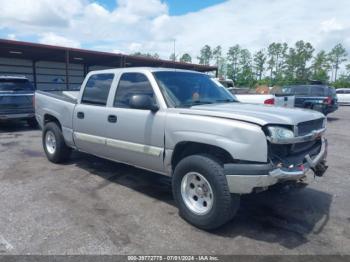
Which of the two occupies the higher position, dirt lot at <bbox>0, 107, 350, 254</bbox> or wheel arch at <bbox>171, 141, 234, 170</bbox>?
wheel arch at <bbox>171, 141, 234, 170</bbox>

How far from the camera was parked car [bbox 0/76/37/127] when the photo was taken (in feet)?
35.3

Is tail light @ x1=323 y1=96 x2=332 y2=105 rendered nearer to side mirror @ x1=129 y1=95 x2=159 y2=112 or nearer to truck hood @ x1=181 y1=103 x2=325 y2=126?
truck hood @ x1=181 y1=103 x2=325 y2=126

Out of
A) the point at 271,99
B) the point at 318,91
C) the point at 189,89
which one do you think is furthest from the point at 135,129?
the point at 318,91

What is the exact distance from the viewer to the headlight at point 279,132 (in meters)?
3.19

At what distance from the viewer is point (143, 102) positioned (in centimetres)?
395

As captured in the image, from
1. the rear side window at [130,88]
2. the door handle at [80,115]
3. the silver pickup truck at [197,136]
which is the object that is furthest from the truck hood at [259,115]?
the door handle at [80,115]

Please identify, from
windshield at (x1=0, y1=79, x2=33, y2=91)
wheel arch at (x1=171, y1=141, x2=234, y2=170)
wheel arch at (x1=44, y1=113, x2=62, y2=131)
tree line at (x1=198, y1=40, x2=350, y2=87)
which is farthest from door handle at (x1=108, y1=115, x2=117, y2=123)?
tree line at (x1=198, y1=40, x2=350, y2=87)

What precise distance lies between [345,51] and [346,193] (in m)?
86.9

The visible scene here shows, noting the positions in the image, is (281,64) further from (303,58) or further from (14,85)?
(14,85)

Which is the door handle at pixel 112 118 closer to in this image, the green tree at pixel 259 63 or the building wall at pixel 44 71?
the building wall at pixel 44 71

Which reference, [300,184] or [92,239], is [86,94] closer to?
[92,239]

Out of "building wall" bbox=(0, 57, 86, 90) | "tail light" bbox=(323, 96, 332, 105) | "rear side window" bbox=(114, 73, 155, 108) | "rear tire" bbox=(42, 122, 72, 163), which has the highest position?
"building wall" bbox=(0, 57, 86, 90)

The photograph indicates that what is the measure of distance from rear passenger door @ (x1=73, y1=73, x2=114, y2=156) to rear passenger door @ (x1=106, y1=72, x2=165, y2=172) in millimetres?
225

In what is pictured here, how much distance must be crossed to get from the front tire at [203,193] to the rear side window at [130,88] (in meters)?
1.21
